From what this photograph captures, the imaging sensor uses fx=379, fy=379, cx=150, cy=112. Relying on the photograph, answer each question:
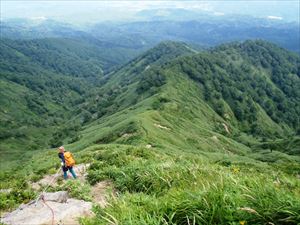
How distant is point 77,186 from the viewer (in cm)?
1877

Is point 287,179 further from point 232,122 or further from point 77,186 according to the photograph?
point 232,122

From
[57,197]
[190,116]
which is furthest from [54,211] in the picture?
[190,116]

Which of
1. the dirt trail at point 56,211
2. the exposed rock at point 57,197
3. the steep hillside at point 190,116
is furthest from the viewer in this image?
the steep hillside at point 190,116

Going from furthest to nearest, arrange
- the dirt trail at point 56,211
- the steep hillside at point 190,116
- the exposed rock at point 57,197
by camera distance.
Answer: the steep hillside at point 190,116, the exposed rock at point 57,197, the dirt trail at point 56,211

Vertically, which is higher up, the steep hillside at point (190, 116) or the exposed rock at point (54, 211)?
the exposed rock at point (54, 211)

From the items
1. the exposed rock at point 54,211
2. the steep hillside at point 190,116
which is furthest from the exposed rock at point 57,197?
the steep hillside at point 190,116

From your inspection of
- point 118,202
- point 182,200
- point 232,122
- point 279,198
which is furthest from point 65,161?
point 232,122

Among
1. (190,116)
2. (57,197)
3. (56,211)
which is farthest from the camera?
(190,116)

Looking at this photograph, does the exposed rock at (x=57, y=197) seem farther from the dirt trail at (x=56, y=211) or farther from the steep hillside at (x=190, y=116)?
the steep hillside at (x=190, y=116)

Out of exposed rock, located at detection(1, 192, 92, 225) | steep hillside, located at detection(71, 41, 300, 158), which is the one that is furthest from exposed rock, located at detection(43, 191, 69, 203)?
steep hillside, located at detection(71, 41, 300, 158)

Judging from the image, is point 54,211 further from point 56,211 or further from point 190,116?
point 190,116

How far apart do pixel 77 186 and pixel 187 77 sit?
17437 centimetres

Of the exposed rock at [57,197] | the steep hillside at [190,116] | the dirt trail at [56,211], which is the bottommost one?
the steep hillside at [190,116]

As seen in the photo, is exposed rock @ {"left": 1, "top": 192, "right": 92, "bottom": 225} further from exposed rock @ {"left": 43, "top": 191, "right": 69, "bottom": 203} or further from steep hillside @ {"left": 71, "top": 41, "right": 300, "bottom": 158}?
steep hillside @ {"left": 71, "top": 41, "right": 300, "bottom": 158}
